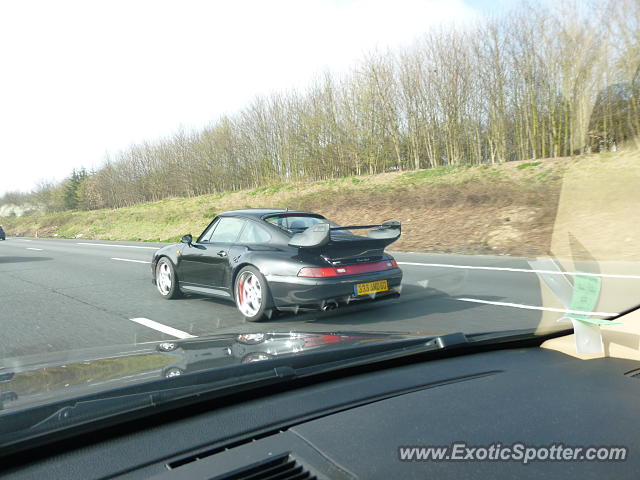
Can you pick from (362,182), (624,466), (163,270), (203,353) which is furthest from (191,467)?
(362,182)

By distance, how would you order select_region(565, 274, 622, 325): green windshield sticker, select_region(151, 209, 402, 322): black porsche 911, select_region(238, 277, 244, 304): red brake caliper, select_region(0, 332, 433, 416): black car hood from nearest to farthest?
1. select_region(0, 332, 433, 416): black car hood
2. select_region(565, 274, 622, 325): green windshield sticker
3. select_region(151, 209, 402, 322): black porsche 911
4. select_region(238, 277, 244, 304): red brake caliper

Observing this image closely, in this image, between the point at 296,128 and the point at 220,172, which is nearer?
the point at 296,128

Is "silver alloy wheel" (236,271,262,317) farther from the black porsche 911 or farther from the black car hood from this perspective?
the black car hood

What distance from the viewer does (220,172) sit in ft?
156

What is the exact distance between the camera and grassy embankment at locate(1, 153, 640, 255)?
13.9m

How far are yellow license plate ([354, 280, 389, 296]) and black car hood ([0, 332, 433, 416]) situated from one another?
8.86 feet

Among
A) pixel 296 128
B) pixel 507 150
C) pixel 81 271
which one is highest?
pixel 296 128

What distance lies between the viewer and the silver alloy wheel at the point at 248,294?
602cm

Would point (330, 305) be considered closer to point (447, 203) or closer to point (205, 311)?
point (205, 311)

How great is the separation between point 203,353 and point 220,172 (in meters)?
46.4

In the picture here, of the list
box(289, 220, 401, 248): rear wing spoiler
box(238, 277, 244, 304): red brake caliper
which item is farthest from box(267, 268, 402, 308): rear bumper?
box(238, 277, 244, 304): red brake caliper

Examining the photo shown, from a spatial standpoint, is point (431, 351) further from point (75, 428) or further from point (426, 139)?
point (426, 139)

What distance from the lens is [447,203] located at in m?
19.4

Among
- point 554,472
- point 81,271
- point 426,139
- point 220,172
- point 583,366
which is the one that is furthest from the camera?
point 220,172
